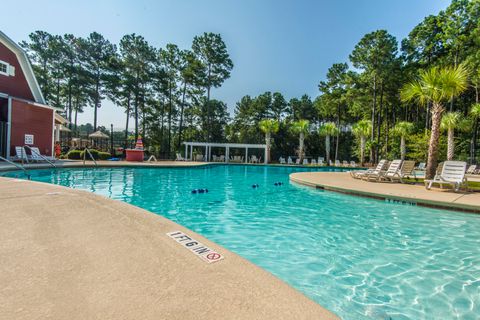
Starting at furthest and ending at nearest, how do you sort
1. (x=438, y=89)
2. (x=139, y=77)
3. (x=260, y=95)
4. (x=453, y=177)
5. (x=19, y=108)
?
(x=260, y=95) → (x=139, y=77) → (x=19, y=108) → (x=438, y=89) → (x=453, y=177)

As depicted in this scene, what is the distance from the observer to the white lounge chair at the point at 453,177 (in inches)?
322

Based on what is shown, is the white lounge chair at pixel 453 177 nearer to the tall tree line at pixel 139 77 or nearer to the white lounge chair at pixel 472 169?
the white lounge chair at pixel 472 169

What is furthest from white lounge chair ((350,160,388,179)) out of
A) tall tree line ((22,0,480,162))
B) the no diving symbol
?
the no diving symbol

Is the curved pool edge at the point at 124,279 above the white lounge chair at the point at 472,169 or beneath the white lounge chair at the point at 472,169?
beneath

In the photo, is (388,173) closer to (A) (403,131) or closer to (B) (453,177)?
(B) (453,177)

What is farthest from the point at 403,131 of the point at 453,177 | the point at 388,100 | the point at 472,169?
the point at 453,177

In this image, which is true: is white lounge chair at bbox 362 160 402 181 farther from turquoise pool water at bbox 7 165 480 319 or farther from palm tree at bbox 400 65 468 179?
turquoise pool water at bbox 7 165 480 319

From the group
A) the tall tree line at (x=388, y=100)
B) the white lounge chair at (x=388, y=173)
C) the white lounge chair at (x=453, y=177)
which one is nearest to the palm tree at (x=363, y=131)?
the tall tree line at (x=388, y=100)

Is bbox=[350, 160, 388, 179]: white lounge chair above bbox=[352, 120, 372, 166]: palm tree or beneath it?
beneath

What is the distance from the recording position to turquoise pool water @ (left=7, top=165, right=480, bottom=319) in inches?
108

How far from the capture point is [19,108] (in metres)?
15.0

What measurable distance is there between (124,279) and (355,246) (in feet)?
11.8

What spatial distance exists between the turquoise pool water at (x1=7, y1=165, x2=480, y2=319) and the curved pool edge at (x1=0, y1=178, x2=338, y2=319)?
1238mm

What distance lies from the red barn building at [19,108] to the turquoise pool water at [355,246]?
11.4 metres
